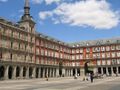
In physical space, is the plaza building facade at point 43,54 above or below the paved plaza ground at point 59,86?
above

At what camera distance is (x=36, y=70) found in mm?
94125

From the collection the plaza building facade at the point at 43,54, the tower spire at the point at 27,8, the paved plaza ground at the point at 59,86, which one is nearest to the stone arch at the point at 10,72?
the plaza building facade at the point at 43,54

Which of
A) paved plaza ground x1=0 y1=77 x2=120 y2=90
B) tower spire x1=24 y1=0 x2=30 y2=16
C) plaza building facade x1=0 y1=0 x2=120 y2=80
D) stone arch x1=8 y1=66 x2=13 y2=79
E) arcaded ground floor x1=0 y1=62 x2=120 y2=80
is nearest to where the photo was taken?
paved plaza ground x1=0 y1=77 x2=120 y2=90

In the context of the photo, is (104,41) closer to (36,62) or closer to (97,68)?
(97,68)

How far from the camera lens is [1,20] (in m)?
73.1

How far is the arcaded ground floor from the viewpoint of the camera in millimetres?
74375

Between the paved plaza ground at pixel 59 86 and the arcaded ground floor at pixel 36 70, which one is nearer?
the paved plaza ground at pixel 59 86

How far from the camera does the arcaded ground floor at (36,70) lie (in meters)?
74.4

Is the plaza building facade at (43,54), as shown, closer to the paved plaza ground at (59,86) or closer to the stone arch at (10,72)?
the stone arch at (10,72)

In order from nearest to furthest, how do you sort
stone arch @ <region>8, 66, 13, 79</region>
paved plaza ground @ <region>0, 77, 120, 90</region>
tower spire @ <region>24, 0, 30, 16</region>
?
paved plaza ground @ <region>0, 77, 120, 90</region>
stone arch @ <region>8, 66, 13, 79</region>
tower spire @ <region>24, 0, 30, 16</region>

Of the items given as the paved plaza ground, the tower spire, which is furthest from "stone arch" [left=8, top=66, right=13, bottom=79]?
the paved plaza ground

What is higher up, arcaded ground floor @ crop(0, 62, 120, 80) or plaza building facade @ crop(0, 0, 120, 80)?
plaza building facade @ crop(0, 0, 120, 80)

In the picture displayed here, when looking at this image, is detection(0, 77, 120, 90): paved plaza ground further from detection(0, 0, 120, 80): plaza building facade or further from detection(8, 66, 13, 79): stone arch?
detection(8, 66, 13, 79): stone arch

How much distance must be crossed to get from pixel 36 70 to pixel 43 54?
28.9 feet
